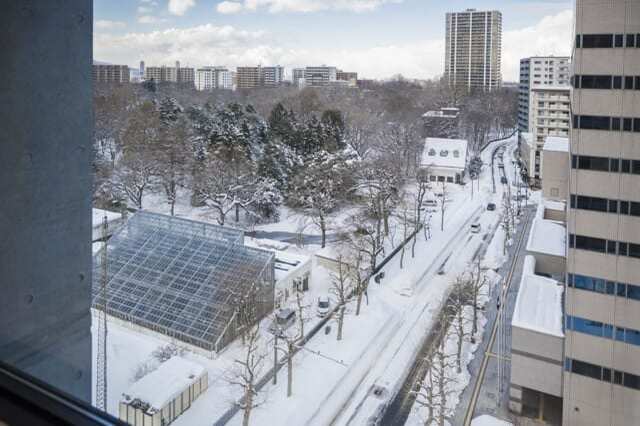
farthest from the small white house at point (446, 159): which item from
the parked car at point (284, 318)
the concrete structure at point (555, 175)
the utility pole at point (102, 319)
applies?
the utility pole at point (102, 319)

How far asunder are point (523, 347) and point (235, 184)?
555 cm

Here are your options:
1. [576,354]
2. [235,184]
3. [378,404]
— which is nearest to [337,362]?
[378,404]

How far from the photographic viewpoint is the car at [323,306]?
4.98 m

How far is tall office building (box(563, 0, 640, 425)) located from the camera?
7.98 ft

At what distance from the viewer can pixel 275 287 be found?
5188mm

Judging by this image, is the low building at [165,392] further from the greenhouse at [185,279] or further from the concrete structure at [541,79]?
the concrete structure at [541,79]

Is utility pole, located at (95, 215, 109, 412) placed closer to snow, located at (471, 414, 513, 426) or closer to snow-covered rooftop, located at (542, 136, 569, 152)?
snow, located at (471, 414, 513, 426)

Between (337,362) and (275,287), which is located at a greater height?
(275,287)

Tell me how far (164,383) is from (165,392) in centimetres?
12

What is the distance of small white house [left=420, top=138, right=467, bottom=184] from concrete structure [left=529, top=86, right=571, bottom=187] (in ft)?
15.1

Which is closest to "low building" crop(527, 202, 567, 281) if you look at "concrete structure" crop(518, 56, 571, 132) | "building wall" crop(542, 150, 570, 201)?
"building wall" crop(542, 150, 570, 201)

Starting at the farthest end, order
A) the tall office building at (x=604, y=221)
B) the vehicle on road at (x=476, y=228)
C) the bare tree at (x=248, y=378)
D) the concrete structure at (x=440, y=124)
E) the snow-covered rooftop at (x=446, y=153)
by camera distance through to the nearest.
Answer: the concrete structure at (x=440, y=124) < the snow-covered rooftop at (x=446, y=153) < the vehicle on road at (x=476, y=228) < the bare tree at (x=248, y=378) < the tall office building at (x=604, y=221)

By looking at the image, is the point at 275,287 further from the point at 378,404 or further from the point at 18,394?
the point at 18,394

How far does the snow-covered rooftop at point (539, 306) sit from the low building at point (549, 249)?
304 millimetres
